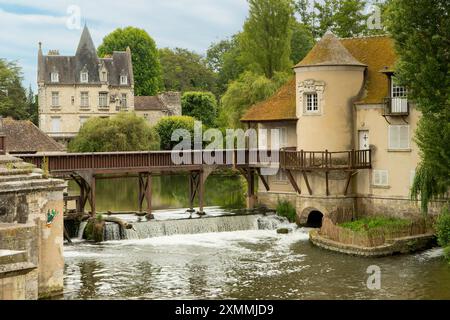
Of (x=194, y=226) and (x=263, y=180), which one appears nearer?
(x=194, y=226)

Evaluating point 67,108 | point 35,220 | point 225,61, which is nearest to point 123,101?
point 67,108

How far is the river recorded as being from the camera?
26688mm

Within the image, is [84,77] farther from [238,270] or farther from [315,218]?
[238,270]

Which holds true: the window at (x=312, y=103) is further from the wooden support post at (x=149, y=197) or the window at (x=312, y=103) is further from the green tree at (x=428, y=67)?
the wooden support post at (x=149, y=197)

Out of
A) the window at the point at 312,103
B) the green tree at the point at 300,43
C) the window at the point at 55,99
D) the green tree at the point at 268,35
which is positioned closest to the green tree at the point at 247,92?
the green tree at the point at 268,35

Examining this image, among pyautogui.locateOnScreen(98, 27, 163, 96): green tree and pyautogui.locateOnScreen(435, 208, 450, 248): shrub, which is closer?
pyautogui.locateOnScreen(435, 208, 450, 248): shrub

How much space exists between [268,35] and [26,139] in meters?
19.4

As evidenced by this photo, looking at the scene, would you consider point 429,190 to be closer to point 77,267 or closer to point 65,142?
point 77,267

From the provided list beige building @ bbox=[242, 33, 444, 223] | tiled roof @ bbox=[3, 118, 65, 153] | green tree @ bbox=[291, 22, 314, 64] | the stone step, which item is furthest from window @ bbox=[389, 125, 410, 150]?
green tree @ bbox=[291, 22, 314, 64]

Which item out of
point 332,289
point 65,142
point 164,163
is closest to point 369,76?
point 164,163

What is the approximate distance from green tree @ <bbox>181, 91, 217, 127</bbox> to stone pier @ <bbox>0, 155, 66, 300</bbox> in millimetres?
60244

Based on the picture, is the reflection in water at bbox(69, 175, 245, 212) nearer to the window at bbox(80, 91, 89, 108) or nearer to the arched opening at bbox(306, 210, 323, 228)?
the arched opening at bbox(306, 210, 323, 228)

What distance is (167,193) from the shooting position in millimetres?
57312

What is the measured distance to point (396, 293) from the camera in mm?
26422
